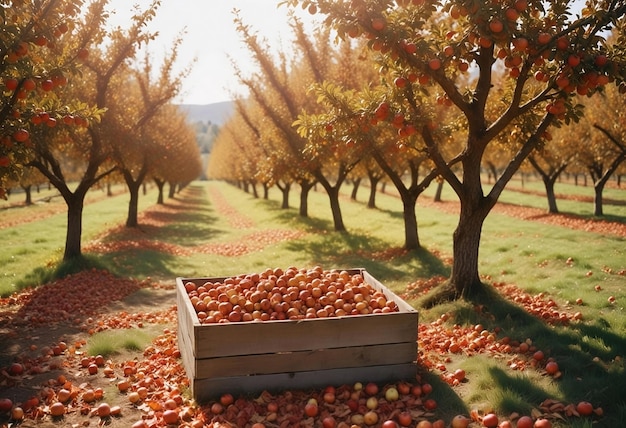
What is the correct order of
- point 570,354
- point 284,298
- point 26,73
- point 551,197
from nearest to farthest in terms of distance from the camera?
point 284,298 → point 570,354 → point 26,73 → point 551,197

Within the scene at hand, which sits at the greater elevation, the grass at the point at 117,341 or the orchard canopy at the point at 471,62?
the orchard canopy at the point at 471,62

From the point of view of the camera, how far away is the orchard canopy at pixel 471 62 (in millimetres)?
7102

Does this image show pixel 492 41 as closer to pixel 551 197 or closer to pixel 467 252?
pixel 467 252

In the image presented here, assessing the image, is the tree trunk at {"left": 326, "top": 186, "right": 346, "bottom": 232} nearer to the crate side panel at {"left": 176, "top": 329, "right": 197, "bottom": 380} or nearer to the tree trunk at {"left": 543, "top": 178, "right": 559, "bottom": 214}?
the tree trunk at {"left": 543, "top": 178, "right": 559, "bottom": 214}

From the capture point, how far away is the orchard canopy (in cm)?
710

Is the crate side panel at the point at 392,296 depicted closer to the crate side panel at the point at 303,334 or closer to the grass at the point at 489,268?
the crate side panel at the point at 303,334

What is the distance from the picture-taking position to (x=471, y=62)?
29.2ft

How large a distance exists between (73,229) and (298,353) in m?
11.7

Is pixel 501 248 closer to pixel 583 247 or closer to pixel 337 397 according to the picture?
pixel 583 247

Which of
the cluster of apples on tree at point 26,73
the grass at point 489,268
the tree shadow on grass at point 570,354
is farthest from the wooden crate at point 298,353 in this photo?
the cluster of apples on tree at point 26,73

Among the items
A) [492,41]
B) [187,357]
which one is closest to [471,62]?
[492,41]

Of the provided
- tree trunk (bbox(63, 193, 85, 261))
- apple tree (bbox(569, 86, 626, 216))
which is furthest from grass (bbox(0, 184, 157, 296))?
apple tree (bbox(569, 86, 626, 216))

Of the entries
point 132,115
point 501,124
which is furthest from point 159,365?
point 132,115

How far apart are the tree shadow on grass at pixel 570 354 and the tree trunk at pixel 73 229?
11.9m
